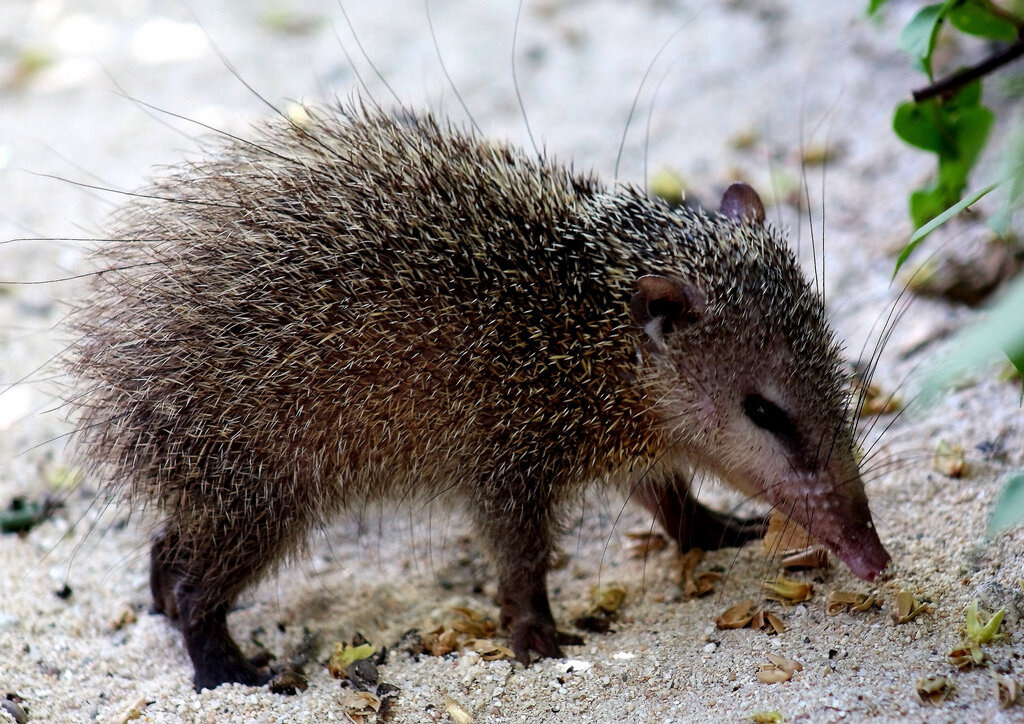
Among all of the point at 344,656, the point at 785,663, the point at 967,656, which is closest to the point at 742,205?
the point at 785,663

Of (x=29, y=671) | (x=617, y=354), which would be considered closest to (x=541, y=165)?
(x=617, y=354)

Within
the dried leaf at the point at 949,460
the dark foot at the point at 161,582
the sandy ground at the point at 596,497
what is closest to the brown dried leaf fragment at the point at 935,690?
the sandy ground at the point at 596,497

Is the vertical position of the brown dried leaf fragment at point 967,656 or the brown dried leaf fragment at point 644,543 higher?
the brown dried leaf fragment at point 644,543

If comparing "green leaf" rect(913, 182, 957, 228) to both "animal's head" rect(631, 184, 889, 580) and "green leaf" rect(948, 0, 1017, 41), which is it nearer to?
"animal's head" rect(631, 184, 889, 580)

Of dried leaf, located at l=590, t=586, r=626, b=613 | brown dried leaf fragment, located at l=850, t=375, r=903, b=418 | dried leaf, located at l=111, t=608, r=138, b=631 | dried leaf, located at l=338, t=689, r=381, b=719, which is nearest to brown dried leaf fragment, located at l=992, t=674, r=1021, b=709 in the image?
dried leaf, located at l=590, t=586, r=626, b=613

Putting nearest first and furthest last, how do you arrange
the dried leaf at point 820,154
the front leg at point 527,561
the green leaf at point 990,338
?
the green leaf at point 990,338
the front leg at point 527,561
the dried leaf at point 820,154

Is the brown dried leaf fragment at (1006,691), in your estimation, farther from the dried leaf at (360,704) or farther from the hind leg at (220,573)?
the hind leg at (220,573)

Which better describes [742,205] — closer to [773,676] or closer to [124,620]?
[773,676]

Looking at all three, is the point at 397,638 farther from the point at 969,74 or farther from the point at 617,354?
the point at 969,74
